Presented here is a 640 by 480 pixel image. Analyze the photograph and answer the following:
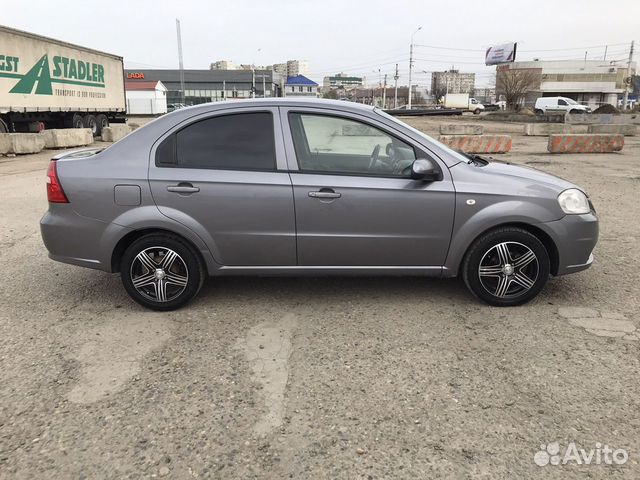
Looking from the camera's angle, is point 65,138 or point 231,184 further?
point 65,138

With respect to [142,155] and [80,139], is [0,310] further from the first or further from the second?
[80,139]

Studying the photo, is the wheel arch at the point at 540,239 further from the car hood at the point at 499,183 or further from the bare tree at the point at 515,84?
the bare tree at the point at 515,84

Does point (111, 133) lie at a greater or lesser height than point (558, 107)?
lesser

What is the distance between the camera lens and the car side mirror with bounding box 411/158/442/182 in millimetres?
3926

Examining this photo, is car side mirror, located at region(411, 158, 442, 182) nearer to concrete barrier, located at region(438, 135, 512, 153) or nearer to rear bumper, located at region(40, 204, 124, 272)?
rear bumper, located at region(40, 204, 124, 272)

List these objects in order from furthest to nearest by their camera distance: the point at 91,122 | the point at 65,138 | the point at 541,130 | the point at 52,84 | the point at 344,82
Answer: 1. the point at 344,82
2. the point at 541,130
3. the point at 91,122
4. the point at 52,84
5. the point at 65,138

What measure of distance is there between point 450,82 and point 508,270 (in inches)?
5709

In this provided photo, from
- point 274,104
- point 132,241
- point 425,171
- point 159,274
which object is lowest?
point 159,274

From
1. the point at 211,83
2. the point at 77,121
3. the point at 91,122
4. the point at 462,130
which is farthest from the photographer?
the point at 211,83

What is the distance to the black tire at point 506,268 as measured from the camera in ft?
13.4

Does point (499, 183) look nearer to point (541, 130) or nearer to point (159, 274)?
point (159, 274)

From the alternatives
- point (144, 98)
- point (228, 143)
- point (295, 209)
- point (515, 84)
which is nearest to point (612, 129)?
point (295, 209)

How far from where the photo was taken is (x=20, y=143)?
1625 cm

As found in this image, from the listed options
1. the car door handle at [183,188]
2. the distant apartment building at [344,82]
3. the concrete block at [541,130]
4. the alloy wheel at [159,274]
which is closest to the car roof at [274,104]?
the car door handle at [183,188]
